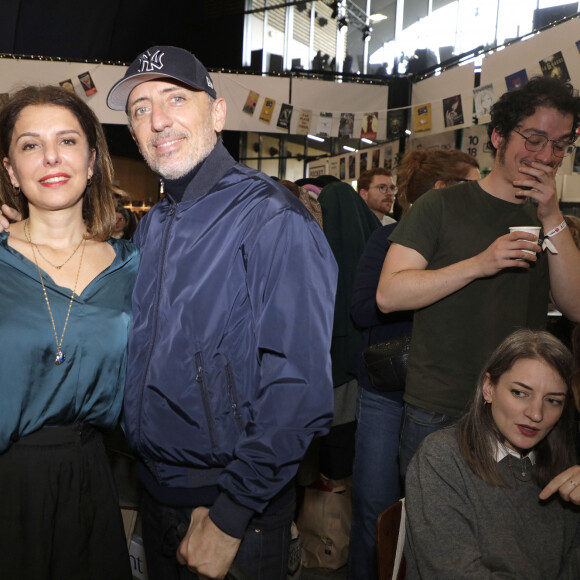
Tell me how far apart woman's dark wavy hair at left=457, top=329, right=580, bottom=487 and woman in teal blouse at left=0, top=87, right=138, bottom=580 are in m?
1.02

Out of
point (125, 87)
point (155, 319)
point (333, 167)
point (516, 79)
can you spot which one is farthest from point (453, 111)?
point (155, 319)

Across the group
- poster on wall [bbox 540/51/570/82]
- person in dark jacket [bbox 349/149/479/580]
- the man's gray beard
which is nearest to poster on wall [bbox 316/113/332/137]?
poster on wall [bbox 540/51/570/82]

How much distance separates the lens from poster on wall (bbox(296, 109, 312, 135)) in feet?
22.5

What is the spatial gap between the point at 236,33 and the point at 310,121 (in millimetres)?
8002

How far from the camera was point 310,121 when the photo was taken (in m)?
6.85

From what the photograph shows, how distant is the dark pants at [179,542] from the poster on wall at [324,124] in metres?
5.83

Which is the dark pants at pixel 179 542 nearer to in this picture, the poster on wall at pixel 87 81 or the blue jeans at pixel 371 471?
the blue jeans at pixel 371 471

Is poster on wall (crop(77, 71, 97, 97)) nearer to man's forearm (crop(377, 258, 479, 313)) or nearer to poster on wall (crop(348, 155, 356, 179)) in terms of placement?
poster on wall (crop(348, 155, 356, 179))

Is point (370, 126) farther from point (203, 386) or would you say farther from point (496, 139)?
point (203, 386)

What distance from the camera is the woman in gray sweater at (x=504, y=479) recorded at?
168 cm

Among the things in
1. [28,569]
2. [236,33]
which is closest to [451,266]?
[28,569]

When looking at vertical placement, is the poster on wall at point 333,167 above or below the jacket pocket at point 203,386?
above

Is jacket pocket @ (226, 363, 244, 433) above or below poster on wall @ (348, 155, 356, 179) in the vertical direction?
below

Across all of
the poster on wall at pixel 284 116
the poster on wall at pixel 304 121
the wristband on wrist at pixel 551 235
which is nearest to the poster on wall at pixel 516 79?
the poster on wall at pixel 304 121
